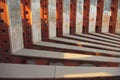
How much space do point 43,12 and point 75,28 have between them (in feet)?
9.91

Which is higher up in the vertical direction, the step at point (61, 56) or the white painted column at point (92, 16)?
the white painted column at point (92, 16)

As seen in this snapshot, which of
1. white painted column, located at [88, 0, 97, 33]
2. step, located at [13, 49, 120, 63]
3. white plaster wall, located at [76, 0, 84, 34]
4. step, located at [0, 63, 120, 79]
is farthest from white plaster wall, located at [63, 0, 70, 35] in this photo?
step, located at [0, 63, 120, 79]

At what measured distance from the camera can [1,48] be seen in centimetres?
538

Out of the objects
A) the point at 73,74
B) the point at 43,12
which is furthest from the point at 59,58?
the point at 43,12

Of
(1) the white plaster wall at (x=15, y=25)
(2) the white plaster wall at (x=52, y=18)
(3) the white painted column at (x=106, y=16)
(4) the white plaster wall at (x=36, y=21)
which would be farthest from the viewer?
(3) the white painted column at (x=106, y=16)

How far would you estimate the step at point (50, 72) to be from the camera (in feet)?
12.3

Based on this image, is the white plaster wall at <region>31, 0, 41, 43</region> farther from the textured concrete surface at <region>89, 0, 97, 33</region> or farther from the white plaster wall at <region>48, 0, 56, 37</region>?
the textured concrete surface at <region>89, 0, 97, 33</region>

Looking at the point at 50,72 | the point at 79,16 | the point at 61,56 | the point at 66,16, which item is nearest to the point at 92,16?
the point at 79,16

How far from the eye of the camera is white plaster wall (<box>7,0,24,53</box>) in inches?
218

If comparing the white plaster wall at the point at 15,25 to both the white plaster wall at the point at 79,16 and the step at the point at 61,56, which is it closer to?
the step at the point at 61,56

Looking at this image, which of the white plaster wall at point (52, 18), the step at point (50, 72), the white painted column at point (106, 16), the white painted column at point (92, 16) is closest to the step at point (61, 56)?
the step at point (50, 72)

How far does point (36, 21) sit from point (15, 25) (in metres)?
1.46

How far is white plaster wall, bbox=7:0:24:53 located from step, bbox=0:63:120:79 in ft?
5.29

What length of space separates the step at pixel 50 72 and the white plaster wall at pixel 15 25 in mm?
1613
